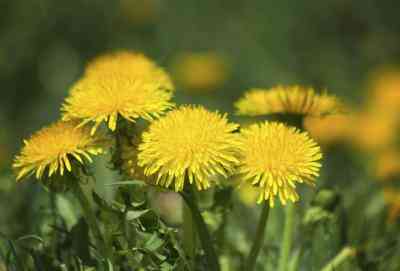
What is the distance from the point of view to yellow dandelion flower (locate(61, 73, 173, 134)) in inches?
44.4

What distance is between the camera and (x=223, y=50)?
4156mm

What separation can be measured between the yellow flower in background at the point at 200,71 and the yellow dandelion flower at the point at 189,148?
2.64m

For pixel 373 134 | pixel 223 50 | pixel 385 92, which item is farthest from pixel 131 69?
pixel 223 50

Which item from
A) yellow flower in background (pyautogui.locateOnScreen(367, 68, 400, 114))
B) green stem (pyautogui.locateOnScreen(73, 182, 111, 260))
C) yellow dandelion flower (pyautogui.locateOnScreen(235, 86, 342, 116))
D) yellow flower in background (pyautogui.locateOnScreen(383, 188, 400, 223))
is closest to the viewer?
green stem (pyautogui.locateOnScreen(73, 182, 111, 260))

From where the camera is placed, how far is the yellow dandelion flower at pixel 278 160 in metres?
1.06

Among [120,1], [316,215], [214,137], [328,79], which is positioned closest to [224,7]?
[120,1]

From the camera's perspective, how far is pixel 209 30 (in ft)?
13.9

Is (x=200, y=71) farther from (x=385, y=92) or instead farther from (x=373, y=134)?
(x=373, y=134)

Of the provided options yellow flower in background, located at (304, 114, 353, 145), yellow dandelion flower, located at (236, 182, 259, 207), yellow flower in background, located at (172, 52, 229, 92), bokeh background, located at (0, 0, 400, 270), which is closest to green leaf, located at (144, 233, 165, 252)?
yellow dandelion flower, located at (236, 182, 259, 207)

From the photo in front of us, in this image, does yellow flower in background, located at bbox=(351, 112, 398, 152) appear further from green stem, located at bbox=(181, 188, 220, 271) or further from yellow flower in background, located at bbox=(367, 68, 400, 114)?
green stem, located at bbox=(181, 188, 220, 271)

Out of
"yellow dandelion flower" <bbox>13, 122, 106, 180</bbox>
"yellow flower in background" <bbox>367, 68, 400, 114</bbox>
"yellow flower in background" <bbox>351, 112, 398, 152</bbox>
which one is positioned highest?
"yellow flower in background" <bbox>367, 68, 400, 114</bbox>

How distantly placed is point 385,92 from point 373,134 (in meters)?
0.57

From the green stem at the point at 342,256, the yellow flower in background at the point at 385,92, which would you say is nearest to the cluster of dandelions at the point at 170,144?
the green stem at the point at 342,256

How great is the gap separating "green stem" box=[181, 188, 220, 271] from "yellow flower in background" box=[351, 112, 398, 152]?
6.17ft
